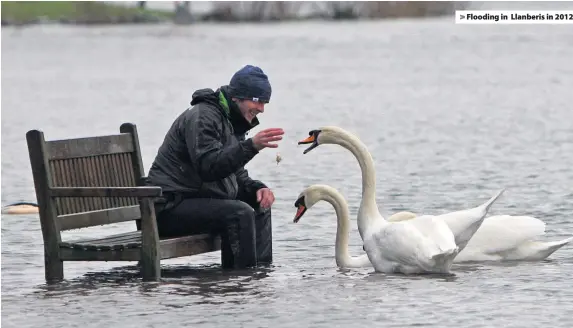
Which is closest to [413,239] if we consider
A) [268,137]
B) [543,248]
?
[268,137]

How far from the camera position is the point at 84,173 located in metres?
10.4

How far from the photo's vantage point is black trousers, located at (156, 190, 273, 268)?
10141 millimetres

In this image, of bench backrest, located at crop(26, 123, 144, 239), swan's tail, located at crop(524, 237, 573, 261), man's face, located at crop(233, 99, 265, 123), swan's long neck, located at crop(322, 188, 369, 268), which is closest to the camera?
bench backrest, located at crop(26, 123, 144, 239)

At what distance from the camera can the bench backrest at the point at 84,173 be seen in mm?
9969

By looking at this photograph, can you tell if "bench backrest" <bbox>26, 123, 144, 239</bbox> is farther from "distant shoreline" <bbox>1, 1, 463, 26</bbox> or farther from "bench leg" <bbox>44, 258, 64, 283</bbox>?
→ "distant shoreline" <bbox>1, 1, 463, 26</bbox>

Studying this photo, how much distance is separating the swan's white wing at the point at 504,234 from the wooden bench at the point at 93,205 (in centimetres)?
189

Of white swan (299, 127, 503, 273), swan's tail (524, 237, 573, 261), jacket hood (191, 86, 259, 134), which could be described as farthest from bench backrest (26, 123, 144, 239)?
swan's tail (524, 237, 573, 261)

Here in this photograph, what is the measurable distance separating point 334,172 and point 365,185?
6.81 meters

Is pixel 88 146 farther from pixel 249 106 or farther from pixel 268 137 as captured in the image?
pixel 268 137

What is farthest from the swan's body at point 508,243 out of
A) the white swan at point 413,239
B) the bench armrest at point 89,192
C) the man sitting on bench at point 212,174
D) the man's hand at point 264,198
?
the bench armrest at point 89,192

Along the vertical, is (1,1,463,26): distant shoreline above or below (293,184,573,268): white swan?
above

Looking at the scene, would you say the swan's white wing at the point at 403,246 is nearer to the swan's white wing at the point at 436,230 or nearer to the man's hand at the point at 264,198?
the swan's white wing at the point at 436,230

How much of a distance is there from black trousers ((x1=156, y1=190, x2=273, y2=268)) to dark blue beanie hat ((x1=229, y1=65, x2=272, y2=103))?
2.30 ft

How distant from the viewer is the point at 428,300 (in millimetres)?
9273
